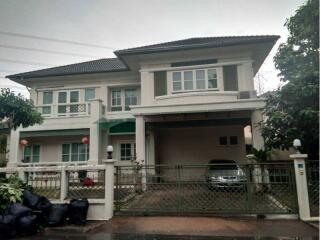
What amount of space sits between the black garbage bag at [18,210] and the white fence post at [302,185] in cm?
752

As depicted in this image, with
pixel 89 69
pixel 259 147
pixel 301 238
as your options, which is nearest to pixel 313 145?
pixel 259 147

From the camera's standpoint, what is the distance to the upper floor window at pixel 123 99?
18125 millimetres

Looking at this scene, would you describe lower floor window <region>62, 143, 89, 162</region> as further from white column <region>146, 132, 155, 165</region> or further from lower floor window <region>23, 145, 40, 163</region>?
white column <region>146, 132, 155, 165</region>

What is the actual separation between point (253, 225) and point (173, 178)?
109 inches

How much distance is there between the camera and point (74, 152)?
59.0 ft

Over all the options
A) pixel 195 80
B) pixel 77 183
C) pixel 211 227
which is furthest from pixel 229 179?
pixel 195 80

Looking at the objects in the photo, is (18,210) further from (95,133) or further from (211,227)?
(95,133)

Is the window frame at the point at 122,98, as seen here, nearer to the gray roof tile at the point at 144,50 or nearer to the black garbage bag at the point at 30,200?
the gray roof tile at the point at 144,50

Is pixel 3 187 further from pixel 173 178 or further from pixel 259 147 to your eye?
pixel 259 147

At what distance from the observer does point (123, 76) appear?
58.7 feet

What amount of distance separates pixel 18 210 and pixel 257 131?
1038 centimetres

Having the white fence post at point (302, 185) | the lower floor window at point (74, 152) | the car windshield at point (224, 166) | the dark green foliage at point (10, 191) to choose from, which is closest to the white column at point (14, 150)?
the lower floor window at point (74, 152)

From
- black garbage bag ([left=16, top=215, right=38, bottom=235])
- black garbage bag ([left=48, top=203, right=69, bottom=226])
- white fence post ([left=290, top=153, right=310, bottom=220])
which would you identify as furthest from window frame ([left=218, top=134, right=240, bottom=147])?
black garbage bag ([left=16, top=215, right=38, bottom=235])

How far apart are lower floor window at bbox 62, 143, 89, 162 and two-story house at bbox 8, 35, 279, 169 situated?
7 cm
